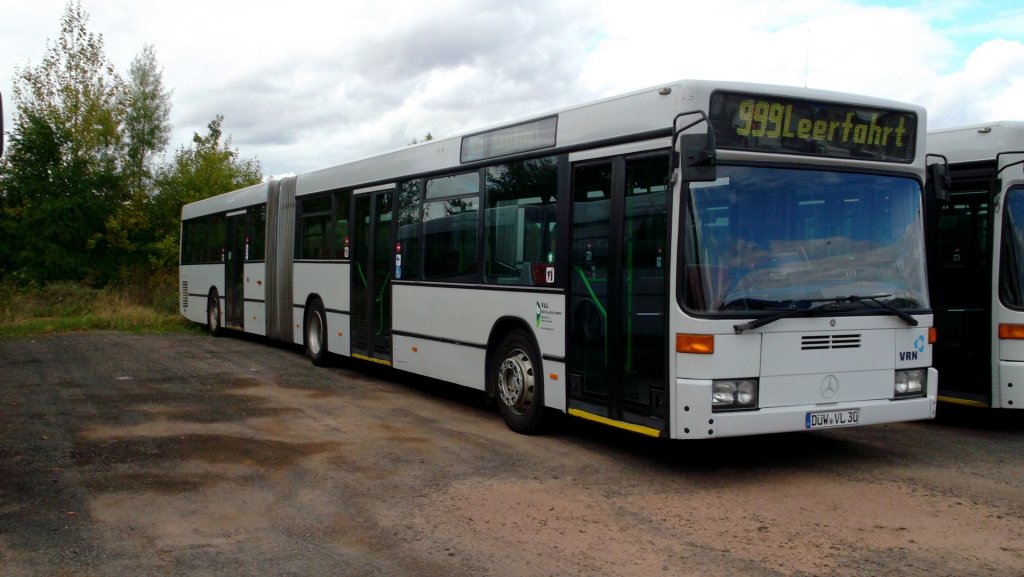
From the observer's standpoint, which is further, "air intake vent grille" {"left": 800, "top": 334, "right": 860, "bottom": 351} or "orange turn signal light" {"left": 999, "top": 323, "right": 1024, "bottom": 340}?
"orange turn signal light" {"left": 999, "top": 323, "right": 1024, "bottom": 340}

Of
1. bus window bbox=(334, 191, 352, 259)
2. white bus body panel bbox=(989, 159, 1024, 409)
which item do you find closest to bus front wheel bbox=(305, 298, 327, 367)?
bus window bbox=(334, 191, 352, 259)

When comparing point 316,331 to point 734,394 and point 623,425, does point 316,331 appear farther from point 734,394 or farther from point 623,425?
point 734,394

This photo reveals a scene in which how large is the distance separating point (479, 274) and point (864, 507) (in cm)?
470

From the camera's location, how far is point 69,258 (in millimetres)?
32750

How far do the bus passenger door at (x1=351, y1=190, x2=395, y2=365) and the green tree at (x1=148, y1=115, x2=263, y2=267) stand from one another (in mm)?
25042

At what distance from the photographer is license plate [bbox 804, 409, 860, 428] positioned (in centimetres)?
700

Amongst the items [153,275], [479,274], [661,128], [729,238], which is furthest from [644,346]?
[153,275]

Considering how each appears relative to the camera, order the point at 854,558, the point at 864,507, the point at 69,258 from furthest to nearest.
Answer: the point at 69,258 < the point at 864,507 < the point at 854,558

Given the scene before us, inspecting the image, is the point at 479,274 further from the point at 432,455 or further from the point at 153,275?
the point at 153,275

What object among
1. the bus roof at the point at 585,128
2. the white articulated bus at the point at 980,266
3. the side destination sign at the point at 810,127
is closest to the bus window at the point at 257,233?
the bus roof at the point at 585,128

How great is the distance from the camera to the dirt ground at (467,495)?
5230 mm

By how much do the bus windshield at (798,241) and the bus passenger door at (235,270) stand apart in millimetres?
13181

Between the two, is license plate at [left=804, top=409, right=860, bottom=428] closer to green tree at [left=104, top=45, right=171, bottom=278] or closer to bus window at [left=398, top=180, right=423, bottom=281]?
bus window at [left=398, top=180, right=423, bottom=281]

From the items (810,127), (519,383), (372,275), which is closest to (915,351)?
(810,127)
